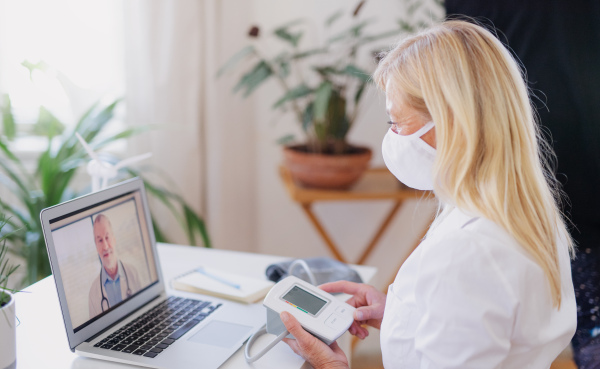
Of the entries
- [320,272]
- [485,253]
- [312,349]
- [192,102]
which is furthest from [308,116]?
[485,253]

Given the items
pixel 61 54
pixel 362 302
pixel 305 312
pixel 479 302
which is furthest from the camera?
pixel 61 54

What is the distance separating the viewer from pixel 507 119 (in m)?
0.88

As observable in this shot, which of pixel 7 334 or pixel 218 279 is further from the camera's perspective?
pixel 218 279

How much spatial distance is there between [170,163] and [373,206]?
882 mm

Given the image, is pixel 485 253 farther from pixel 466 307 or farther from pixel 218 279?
pixel 218 279

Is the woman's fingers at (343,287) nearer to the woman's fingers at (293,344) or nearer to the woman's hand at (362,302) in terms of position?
the woman's hand at (362,302)

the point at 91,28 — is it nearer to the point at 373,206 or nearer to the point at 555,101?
the point at 373,206

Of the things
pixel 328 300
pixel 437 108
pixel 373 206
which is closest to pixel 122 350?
pixel 328 300

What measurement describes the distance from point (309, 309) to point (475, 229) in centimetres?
34

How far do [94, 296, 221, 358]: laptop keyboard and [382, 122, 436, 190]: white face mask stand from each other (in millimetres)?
460

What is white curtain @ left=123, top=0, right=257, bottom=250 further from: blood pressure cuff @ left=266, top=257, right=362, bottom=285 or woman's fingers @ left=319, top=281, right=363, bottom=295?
woman's fingers @ left=319, top=281, right=363, bottom=295

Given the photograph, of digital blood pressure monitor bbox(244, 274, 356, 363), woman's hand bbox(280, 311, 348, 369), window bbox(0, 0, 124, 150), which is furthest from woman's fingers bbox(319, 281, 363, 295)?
window bbox(0, 0, 124, 150)

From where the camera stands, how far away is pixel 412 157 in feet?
3.26

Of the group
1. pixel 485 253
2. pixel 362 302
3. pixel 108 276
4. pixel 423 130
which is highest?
pixel 423 130
